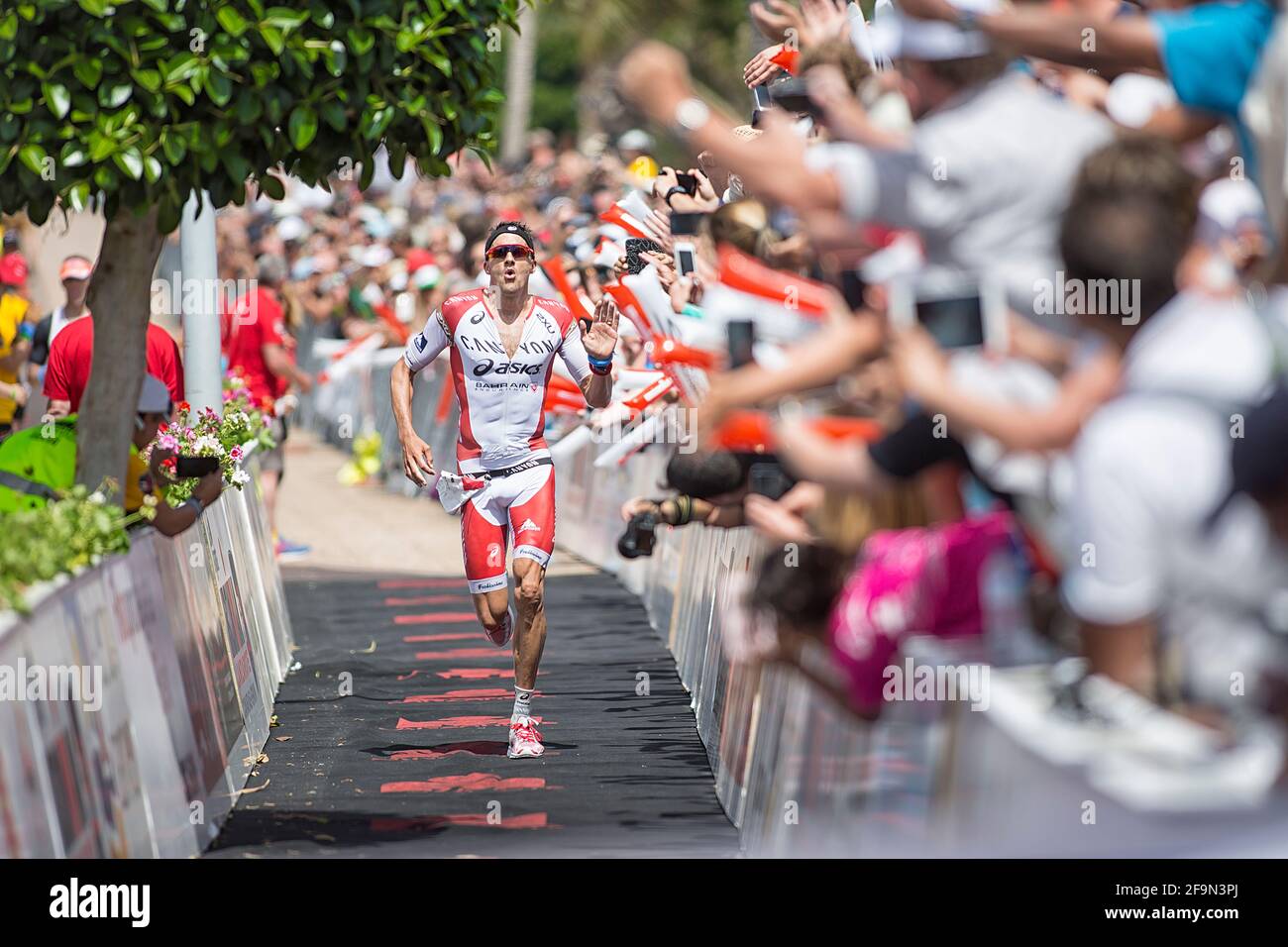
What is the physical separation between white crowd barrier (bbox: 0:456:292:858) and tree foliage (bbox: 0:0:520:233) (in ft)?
4.24

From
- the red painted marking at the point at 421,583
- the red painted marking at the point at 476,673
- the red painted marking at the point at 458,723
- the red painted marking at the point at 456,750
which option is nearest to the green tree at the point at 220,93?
the red painted marking at the point at 456,750

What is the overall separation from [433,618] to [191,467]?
502 centimetres

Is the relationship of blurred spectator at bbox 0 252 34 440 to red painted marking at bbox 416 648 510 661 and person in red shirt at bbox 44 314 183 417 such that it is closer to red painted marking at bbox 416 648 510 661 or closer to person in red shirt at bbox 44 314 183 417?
red painted marking at bbox 416 648 510 661

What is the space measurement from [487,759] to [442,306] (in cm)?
217

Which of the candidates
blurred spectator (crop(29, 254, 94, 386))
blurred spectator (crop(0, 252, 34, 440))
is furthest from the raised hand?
blurred spectator (crop(0, 252, 34, 440))

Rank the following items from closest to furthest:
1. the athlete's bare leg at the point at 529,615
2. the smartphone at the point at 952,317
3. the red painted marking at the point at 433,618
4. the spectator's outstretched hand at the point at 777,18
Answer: the smartphone at the point at 952,317, the spectator's outstretched hand at the point at 777,18, the athlete's bare leg at the point at 529,615, the red painted marking at the point at 433,618

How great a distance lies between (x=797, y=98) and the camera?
6820 mm

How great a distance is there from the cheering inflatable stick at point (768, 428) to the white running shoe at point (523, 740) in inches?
144

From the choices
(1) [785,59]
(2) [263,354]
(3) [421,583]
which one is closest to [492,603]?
(1) [785,59]

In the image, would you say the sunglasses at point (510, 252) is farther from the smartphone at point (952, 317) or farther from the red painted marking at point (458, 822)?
the smartphone at point (952, 317)

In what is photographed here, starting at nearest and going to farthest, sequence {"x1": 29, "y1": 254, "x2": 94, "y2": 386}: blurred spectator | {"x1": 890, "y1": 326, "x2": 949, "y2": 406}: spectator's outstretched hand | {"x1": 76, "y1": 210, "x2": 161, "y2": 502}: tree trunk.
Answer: {"x1": 890, "y1": 326, "x2": 949, "y2": 406}: spectator's outstretched hand
{"x1": 76, "y1": 210, "x2": 161, "y2": 502}: tree trunk
{"x1": 29, "y1": 254, "x2": 94, "y2": 386}: blurred spectator

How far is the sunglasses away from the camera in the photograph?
32.5 feet

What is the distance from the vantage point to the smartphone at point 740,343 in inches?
235

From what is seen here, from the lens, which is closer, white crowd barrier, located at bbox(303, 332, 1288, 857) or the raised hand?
white crowd barrier, located at bbox(303, 332, 1288, 857)
